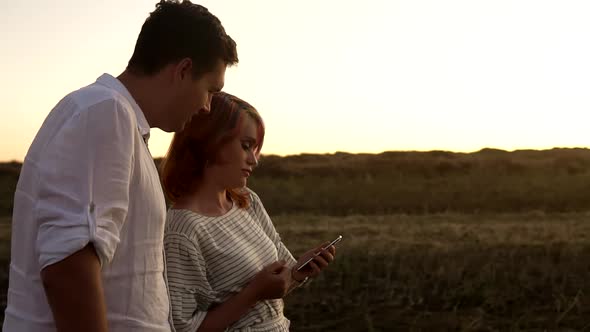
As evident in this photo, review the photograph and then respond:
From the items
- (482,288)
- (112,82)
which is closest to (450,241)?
(482,288)

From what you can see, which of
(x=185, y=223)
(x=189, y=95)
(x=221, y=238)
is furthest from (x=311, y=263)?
(x=189, y=95)

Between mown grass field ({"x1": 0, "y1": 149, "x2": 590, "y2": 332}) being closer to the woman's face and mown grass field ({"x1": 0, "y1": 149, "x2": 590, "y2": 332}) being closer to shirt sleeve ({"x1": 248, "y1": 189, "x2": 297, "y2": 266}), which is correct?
shirt sleeve ({"x1": 248, "y1": 189, "x2": 297, "y2": 266})

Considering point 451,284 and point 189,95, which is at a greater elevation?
point 189,95

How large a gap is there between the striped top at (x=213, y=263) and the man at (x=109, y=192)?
662 mm

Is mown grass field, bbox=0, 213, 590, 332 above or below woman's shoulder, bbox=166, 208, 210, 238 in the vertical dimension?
below

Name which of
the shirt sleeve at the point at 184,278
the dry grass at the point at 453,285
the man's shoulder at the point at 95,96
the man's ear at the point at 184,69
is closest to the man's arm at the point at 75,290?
the man's shoulder at the point at 95,96

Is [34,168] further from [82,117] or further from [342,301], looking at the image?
[342,301]

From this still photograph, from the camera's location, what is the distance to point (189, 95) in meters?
1.66

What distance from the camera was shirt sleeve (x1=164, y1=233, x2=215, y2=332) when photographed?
7.49 feet

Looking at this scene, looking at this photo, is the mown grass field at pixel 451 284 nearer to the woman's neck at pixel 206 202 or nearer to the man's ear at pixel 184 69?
the woman's neck at pixel 206 202

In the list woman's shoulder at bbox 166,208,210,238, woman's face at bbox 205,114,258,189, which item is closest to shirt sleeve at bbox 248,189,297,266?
woman's face at bbox 205,114,258,189

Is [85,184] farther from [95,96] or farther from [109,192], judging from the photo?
[95,96]

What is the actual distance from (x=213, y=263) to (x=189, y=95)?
783 mm

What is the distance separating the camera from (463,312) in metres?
5.83
